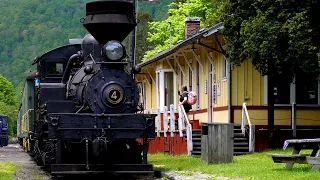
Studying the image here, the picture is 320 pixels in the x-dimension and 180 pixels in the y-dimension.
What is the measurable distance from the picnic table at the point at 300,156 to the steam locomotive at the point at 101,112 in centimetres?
336

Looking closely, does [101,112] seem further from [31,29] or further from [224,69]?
[31,29]

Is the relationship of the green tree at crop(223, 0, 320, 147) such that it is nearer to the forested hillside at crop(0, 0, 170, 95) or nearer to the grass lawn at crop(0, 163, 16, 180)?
the grass lawn at crop(0, 163, 16, 180)

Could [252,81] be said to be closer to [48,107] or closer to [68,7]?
[48,107]

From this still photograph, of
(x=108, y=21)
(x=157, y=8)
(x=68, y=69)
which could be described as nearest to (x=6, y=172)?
(x=68, y=69)

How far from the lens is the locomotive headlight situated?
2020 centimetres

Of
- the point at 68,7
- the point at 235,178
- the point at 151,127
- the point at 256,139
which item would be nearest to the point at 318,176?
the point at 235,178

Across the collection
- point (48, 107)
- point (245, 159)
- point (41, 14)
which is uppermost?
point (41, 14)

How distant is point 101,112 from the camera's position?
20062 mm

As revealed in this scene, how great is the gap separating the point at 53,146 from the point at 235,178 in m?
5.26

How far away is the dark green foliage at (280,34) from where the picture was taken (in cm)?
2334

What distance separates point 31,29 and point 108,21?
13577 centimetres

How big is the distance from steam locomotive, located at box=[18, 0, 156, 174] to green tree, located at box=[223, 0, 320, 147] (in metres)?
4.60

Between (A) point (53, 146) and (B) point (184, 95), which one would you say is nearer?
(A) point (53, 146)

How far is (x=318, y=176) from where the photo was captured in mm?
15867
